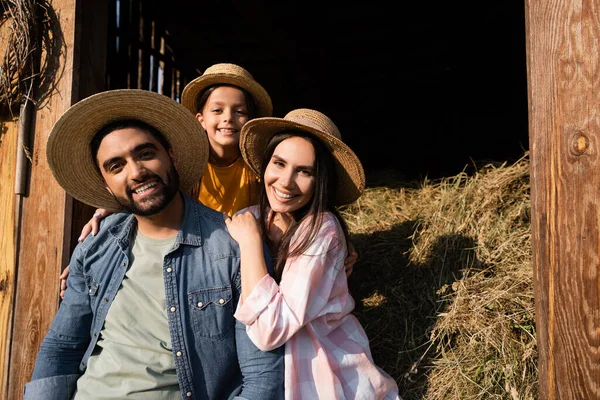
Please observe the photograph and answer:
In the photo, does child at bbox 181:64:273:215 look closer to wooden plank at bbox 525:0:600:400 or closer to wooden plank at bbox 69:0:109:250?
wooden plank at bbox 69:0:109:250

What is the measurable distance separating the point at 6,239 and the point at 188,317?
1624 mm

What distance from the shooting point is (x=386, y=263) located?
12.8 ft

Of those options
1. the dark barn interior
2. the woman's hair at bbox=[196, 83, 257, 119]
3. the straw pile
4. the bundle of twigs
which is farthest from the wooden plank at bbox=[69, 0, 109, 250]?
the straw pile

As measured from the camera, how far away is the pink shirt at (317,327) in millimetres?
2348

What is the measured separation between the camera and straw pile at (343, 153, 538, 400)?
9.41ft

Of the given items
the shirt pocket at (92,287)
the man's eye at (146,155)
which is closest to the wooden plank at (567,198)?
the man's eye at (146,155)

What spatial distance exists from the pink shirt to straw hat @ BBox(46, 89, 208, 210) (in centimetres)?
71

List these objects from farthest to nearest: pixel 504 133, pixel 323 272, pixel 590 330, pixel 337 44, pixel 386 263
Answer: pixel 504 133
pixel 337 44
pixel 386 263
pixel 323 272
pixel 590 330

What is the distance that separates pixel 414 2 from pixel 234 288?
401 cm

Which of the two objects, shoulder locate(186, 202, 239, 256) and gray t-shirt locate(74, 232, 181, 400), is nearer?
gray t-shirt locate(74, 232, 181, 400)

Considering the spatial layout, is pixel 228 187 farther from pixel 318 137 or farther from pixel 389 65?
pixel 389 65

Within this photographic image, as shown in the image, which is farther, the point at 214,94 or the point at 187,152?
the point at 214,94

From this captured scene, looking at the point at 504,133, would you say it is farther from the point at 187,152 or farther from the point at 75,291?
the point at 75,291

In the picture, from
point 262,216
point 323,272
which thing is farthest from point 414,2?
point 323,272
